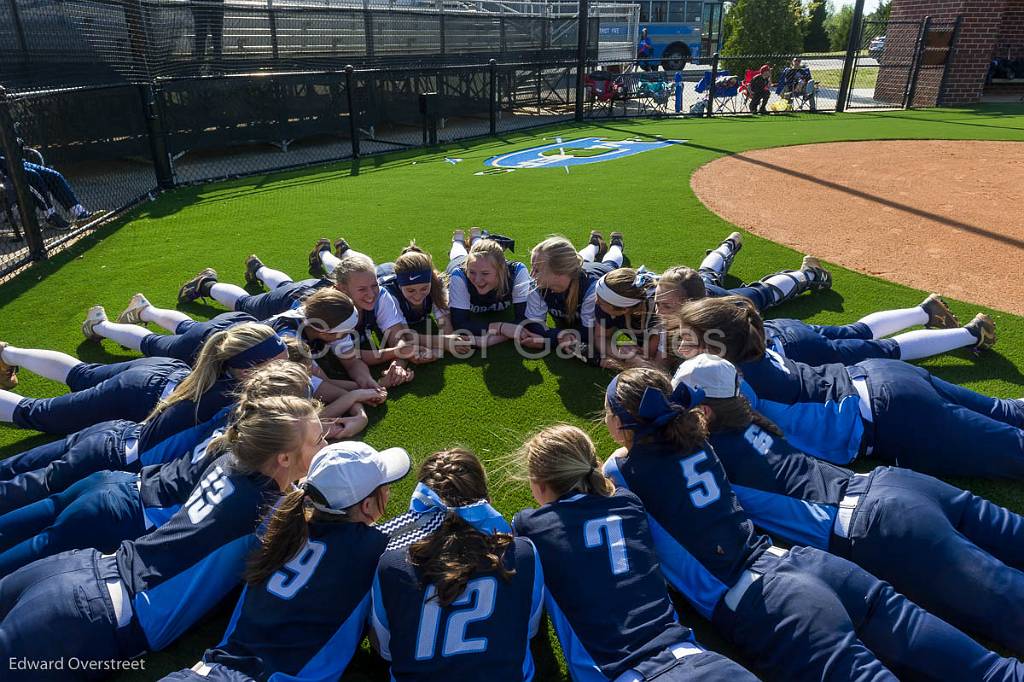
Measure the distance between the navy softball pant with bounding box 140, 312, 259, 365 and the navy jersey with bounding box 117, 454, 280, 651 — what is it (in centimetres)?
172

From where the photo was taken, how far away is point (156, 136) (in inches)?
366

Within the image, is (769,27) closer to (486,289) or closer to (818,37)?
(486,289)

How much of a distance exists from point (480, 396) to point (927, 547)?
2.47m

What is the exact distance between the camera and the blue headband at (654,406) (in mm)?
2455

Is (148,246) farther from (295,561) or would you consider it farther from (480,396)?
(295,561)

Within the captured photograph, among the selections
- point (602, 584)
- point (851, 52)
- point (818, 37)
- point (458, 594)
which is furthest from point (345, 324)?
point (818, 37)

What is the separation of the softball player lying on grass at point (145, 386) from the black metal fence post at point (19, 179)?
297cm

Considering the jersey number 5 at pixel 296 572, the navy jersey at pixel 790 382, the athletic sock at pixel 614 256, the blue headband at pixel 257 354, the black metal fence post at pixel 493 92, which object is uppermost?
the black metal fence post at pixel 493 92

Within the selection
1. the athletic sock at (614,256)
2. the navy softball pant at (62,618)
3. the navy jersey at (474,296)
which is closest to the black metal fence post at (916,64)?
the athletic sock at (614,256)

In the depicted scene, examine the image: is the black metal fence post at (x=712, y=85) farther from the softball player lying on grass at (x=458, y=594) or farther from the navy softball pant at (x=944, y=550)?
the softball player lying on grass at (x=458, y=594)

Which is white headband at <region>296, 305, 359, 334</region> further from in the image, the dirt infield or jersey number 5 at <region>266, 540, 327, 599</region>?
the dirt infield

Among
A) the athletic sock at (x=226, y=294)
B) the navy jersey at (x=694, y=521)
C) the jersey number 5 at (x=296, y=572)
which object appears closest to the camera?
the jersey number 5 at (x=296, y=572)

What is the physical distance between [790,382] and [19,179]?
272 inches

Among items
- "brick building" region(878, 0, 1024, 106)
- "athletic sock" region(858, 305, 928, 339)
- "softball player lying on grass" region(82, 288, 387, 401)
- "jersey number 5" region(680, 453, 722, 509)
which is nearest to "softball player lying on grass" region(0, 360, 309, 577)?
"softball player lying on grass" region(82, 288, 387, 401)
